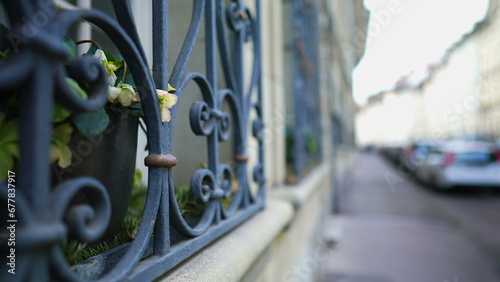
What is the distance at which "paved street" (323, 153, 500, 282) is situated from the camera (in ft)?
12.2

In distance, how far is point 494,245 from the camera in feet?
15.2

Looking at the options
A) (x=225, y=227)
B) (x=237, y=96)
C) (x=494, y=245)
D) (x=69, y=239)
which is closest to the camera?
(x=69, y=239)

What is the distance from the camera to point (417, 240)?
4941 mm

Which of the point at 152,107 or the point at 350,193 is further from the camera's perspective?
the point at 350,193

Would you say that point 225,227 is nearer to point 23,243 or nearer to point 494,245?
point 23,243

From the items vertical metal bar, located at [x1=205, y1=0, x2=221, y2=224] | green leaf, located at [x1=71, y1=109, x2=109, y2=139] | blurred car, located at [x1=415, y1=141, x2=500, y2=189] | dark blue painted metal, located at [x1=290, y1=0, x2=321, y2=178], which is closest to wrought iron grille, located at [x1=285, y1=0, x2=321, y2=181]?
dark blue painted metal, located at [x1=290, y1=0, x2=321, y2=178]

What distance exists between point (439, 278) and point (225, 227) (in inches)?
131

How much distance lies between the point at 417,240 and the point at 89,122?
210 inches

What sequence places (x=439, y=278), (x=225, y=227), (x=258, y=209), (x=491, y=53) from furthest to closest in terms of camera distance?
(x=491, y=53) → (x=439, y=278) → (x=258, y=209) → (x=225, y=227)

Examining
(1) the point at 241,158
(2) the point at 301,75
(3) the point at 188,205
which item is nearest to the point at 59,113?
(3) the point at 188,205

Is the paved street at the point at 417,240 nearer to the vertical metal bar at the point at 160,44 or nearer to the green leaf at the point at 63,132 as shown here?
the vertical metal bar at the point at 160,44

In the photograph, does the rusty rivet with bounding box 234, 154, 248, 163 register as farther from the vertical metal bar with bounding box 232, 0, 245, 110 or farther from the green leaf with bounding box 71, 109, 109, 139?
the green leaf with bounding box 71, 109, 109, 139

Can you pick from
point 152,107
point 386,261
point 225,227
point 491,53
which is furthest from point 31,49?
point 491,53

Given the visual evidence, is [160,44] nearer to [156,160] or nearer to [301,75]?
[156,160]
